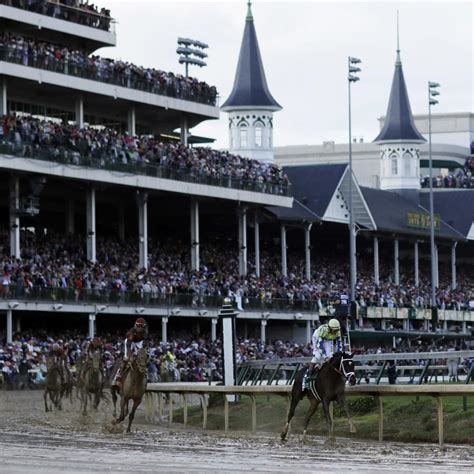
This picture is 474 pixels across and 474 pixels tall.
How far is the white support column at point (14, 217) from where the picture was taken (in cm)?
4738

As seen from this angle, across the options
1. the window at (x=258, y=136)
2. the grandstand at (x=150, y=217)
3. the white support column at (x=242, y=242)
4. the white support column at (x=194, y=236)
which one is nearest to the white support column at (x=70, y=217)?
the grandstand at (x=150, y=217)

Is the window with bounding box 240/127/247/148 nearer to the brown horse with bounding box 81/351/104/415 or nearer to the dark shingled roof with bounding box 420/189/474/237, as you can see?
the dark shingled roof with bounding box 420/189/474/237

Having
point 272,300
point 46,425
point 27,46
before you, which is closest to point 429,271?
point 272,300

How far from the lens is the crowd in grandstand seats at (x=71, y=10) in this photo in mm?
51062

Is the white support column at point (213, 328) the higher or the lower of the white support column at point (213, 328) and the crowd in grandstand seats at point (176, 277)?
the lower

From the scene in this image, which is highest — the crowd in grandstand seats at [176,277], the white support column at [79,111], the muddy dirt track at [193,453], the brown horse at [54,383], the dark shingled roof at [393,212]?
the white support column at [79,111]

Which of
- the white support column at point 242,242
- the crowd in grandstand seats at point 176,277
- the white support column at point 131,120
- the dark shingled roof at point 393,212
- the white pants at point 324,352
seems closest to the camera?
→ the white pants at point 324,352

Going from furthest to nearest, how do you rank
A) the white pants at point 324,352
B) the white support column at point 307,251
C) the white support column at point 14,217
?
the white support column at point 307,251
the white support column at point 14,217
the white pants at point 324,352

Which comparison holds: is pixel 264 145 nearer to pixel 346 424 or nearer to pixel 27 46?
pixel 27 46

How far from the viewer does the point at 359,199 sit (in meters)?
69.2

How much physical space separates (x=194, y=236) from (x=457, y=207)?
93.4ft

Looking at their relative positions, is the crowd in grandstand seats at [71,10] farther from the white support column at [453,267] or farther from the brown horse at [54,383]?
the white support column at [453,267]

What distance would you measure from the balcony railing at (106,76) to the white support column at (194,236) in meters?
3.84

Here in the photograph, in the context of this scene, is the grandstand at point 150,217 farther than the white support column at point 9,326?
Yes
